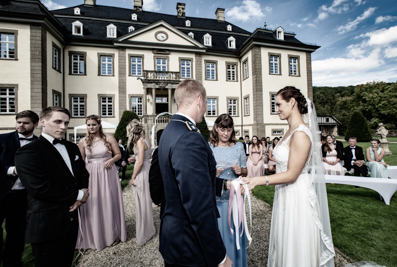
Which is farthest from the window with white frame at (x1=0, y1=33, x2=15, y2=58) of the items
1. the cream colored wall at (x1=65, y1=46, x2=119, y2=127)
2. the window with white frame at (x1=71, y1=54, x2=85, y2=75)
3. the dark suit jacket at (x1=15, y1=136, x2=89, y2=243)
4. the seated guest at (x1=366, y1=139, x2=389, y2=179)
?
the seated guest at (x1=366, y1=139, x2=389, y2=179)

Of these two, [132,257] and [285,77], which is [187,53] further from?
[132,257]

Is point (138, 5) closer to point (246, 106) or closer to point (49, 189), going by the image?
point (246, 106)

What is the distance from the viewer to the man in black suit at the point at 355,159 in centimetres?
855

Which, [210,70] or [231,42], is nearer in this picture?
[210,70]

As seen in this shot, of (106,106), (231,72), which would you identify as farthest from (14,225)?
(231,72)

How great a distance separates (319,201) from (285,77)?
24589mm

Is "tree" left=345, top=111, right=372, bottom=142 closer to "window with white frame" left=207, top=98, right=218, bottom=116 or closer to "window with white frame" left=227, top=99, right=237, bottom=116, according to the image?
"window with white frame" left=227, top=99, right=237, bottom=116

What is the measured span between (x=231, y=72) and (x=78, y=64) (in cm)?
1715

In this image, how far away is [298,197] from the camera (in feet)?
8.25

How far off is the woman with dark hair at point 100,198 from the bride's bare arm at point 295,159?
3.02 m

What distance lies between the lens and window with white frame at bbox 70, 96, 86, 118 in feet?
70.8

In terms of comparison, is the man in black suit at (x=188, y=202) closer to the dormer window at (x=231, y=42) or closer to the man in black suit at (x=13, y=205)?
the man in black suit at (x=13, y=205)

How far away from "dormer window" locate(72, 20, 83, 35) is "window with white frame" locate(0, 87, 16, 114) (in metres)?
8.85

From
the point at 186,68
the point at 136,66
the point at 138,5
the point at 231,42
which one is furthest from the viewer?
the point at 138,5
